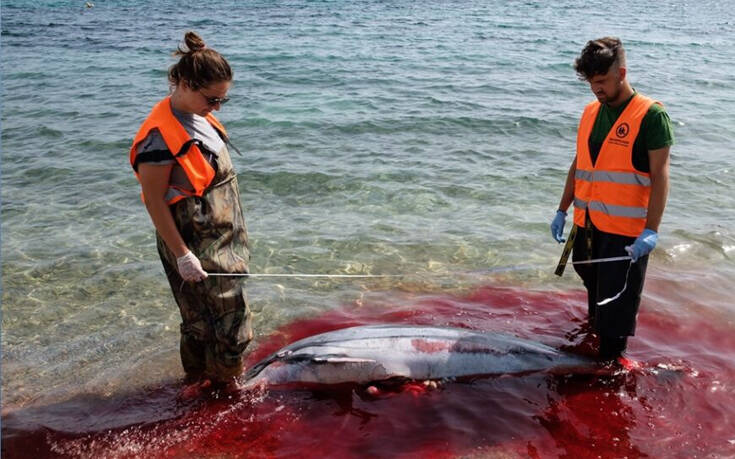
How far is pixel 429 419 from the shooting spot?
4.59 meters

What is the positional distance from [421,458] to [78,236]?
19.1ft

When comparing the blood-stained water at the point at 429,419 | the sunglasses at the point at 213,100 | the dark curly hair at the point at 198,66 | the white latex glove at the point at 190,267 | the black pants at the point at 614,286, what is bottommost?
the blood-stained water at the point at 429,419

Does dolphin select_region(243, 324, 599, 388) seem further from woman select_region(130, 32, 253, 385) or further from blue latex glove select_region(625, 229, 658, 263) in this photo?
blue latex glove select_region(625, 229, 658, 263)

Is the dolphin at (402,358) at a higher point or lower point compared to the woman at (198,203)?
lower

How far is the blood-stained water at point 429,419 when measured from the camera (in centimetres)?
432

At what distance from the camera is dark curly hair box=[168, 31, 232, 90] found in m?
3.60

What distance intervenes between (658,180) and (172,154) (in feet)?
10.3

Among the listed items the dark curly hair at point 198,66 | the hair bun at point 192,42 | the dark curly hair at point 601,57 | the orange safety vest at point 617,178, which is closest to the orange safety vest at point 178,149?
the dark curly hair at point 198,66

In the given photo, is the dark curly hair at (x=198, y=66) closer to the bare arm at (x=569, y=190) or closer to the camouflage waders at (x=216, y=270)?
the camouflage waders at (x=216, y=270)

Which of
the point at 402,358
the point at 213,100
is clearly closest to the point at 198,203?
the point at 213,100

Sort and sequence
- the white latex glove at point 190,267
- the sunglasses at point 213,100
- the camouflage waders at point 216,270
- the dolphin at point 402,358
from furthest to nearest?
the dolphin at point 402,358 < the camouflage waders at point 216,270 < the white latex glove at point 190,267 < the sunglasses at point 213,100

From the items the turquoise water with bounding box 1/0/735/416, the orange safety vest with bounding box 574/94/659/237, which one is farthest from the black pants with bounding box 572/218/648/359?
the turquoise water with bounding box 1/0/735/416

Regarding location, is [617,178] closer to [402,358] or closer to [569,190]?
[569,190]

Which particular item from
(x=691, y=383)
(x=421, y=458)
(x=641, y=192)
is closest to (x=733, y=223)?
(x=691, y=383)
